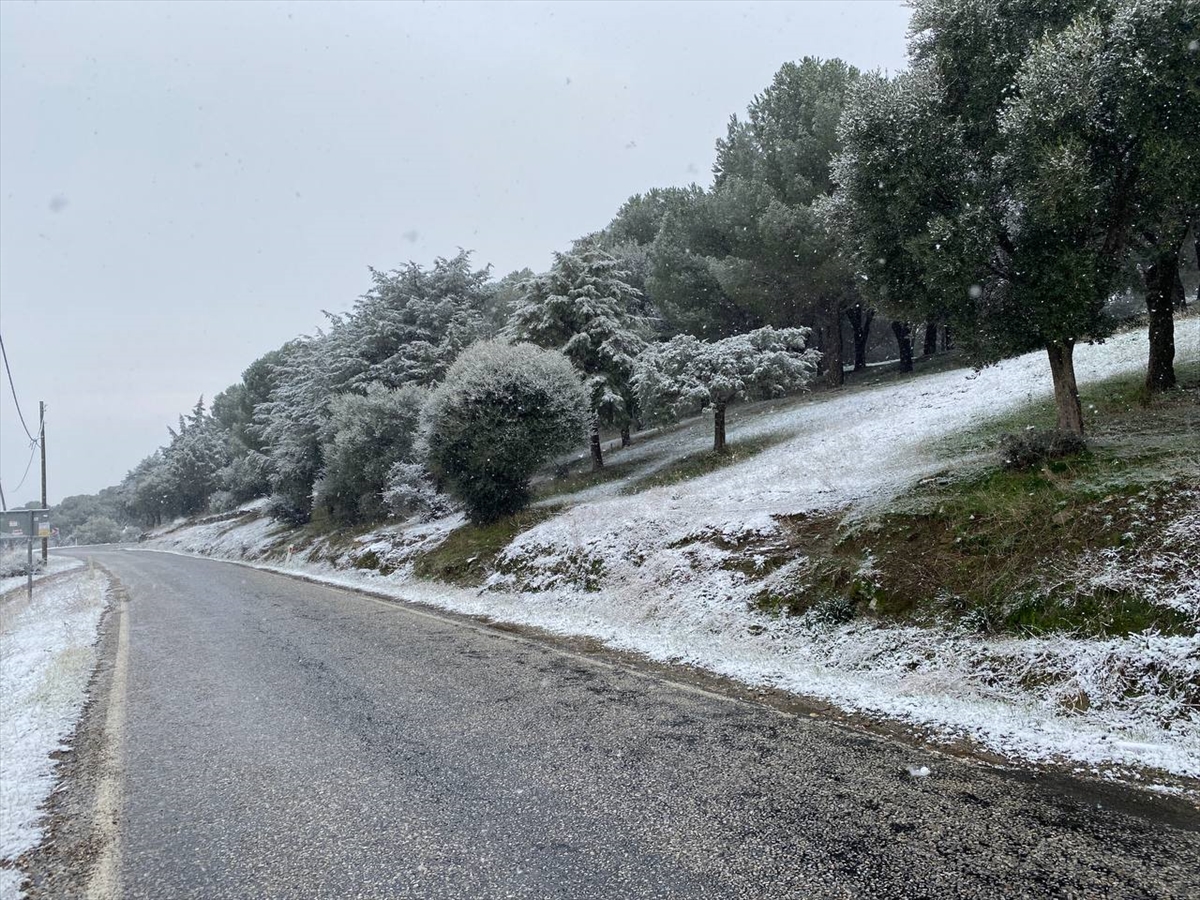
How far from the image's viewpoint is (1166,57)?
7371 millimetres

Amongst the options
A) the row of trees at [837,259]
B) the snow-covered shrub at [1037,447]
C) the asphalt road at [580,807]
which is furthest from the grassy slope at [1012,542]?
the asphalt road at [580,807]

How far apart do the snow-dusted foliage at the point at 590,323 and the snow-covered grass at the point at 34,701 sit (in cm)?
1504

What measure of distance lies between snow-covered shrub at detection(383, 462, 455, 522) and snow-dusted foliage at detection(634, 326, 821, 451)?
8.03m

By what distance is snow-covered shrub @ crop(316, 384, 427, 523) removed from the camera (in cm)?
2566

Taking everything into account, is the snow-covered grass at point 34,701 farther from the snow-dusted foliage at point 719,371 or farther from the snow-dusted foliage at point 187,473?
the snow-dusted foliage at point 187,473

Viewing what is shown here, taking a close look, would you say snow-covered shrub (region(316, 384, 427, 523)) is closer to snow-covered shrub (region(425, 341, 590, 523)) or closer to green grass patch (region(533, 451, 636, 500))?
green grass patch (region(533, 451, 636, 500))

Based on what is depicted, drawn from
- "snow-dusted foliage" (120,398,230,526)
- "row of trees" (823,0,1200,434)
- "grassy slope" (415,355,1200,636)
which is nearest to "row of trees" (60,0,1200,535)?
"row of trees" (823,0,1200,434)

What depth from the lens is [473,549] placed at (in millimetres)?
16766

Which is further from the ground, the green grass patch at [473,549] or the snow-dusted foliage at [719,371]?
the snow-dusted foliage at [719,371]

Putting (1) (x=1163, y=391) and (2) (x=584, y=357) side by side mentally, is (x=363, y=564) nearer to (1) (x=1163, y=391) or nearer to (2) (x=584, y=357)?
(2) (x=584, y=357)

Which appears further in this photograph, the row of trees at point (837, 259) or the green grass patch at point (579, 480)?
the green grass patch at point (579, 480)

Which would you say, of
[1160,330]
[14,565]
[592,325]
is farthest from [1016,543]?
[14,565]

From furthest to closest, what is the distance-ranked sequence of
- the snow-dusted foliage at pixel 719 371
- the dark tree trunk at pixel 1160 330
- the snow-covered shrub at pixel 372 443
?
the snow-covered shrub at pixel 372 443
the snow-dusted foliage at pixel 719 371
the dark tree trunk at pixel 1160 330

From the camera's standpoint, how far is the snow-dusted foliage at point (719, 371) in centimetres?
1852
